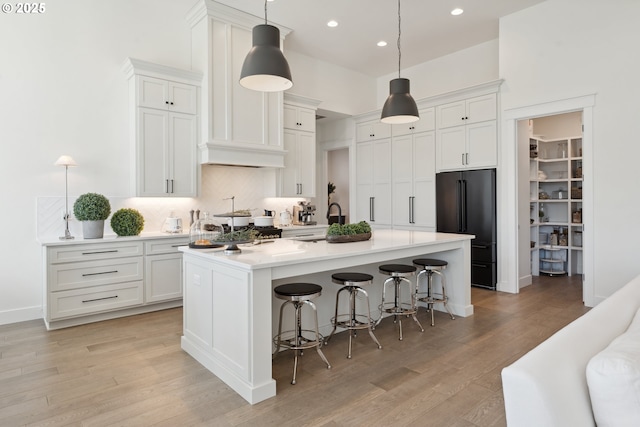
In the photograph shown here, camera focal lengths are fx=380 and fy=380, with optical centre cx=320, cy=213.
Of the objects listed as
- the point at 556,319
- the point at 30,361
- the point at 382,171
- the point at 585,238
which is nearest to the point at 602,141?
the point at 585,238

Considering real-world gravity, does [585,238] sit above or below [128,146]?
below

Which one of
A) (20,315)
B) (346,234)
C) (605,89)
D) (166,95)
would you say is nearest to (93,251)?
(20,315)

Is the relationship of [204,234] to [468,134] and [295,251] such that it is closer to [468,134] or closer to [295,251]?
[295,251]

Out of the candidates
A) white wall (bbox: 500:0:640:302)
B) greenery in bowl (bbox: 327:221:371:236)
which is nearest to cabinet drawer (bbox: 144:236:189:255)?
greenery in bowl (bbox: 327:221:371:236)

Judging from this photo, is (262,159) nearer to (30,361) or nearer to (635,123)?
(30,361)

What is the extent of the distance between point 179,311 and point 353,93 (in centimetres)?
504

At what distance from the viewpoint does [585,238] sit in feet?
15.0

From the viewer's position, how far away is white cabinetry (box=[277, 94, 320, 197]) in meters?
5.98

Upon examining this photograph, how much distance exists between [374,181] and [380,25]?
104 inches

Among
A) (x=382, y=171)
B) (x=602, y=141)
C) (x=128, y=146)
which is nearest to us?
(x=602, y=141)

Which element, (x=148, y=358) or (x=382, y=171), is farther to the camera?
(x=382, y=171)

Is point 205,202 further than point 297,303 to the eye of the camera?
Yes

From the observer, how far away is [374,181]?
7.06 meters

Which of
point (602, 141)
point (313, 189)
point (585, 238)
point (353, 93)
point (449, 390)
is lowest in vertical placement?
point (449, 390)
